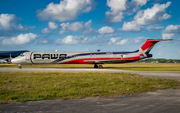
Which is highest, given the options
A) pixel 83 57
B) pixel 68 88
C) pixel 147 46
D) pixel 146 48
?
pixel 147 46

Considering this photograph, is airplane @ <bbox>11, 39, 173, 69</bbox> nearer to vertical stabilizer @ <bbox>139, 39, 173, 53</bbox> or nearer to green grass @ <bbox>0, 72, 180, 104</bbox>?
vertical stabilizer @ <bbox>139, 39, 173, 53</bbox>

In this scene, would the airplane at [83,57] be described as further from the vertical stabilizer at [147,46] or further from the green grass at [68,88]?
the green grass at [68,88]

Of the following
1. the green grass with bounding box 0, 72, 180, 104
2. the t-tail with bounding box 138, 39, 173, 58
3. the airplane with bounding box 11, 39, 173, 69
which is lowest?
the green grass with bounding box 0, 72, 180, 104

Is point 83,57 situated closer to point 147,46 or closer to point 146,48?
point 146,48

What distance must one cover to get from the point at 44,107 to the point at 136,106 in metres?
3.95

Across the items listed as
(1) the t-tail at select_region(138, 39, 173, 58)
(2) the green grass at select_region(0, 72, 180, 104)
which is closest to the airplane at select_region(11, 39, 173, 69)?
(1) the t-tail at select_region(138, 39, 173, 58)

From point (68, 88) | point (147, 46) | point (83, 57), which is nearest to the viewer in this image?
point (68, 88)

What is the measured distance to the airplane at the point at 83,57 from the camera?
3453 cm

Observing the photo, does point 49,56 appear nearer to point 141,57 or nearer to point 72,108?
point 141,57

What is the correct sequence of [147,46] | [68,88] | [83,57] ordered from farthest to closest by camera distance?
1. [147,46]
2. [83,57]
3. [68,88]

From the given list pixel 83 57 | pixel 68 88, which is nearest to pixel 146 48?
pixel 83 57

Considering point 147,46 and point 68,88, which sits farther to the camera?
point 147,46

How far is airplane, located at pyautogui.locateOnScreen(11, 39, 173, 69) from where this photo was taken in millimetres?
34531

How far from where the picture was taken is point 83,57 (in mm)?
35125
